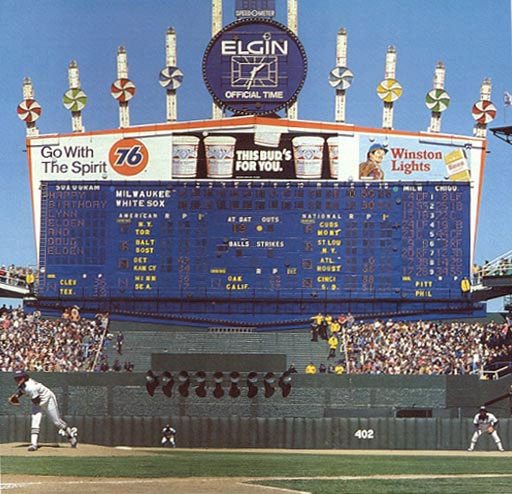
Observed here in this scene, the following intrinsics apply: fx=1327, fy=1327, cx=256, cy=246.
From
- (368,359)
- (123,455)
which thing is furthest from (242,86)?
(123,455)

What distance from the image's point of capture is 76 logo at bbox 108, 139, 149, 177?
38750 millimetres

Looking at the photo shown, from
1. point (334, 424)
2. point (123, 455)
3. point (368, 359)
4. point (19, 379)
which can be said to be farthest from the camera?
point (368, 359)

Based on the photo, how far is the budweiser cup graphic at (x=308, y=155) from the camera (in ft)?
125

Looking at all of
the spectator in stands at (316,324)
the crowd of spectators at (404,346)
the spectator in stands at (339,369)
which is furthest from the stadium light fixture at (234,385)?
the spectator in stands at (316,324)

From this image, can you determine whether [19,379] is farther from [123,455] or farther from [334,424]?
[334,424]

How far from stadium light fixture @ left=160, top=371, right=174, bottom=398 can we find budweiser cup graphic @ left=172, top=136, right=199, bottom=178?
644cm

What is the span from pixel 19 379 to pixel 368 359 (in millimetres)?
17822

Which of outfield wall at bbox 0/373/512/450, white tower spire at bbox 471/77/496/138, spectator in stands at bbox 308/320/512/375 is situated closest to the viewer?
outfield wall at bbox 0/373/512/450

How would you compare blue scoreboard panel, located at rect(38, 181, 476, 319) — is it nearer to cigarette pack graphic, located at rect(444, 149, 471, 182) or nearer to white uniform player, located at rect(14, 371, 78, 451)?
cigarette pack graphic, located at rect(444, 149, 471, 182)

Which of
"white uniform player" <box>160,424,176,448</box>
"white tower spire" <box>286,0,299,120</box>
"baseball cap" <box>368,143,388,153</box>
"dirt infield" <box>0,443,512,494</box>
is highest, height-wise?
"white tower spire" <box>286,0,299,120</box>

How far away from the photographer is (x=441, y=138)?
39.2 metres

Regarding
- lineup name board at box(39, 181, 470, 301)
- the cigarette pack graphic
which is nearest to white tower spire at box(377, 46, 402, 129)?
the cigarette pack graphic

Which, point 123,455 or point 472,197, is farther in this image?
point 472,197

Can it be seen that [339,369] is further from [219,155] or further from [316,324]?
[219,155]
